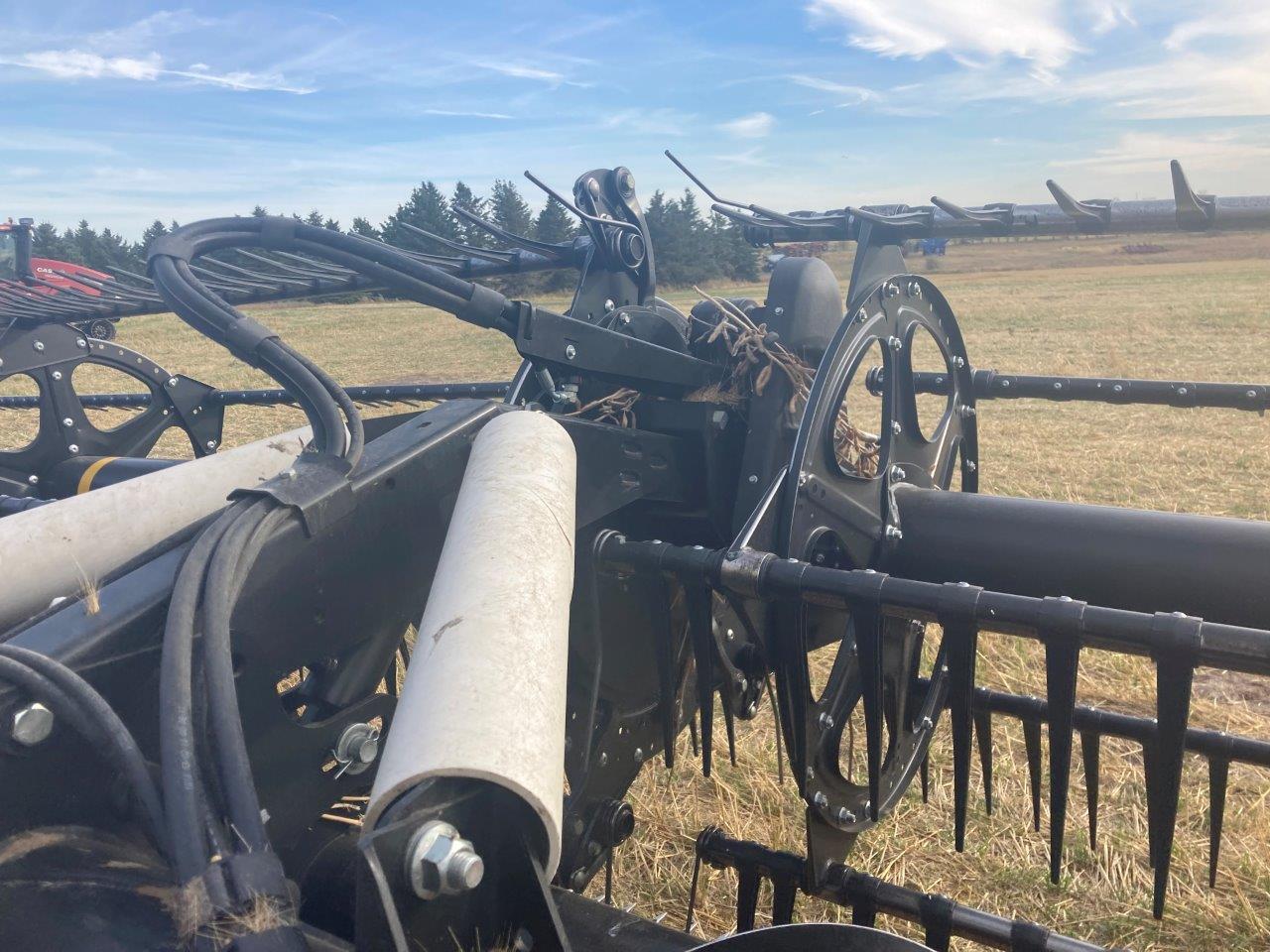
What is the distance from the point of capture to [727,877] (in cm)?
320

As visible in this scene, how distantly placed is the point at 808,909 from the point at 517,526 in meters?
1.94

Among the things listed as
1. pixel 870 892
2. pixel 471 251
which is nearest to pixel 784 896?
pixel 870 892

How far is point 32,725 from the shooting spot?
4.53ft

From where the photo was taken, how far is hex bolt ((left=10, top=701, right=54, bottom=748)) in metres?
1.37

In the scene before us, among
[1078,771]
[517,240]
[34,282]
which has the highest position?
[517,240]

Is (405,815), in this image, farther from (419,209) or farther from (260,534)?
(419,209)

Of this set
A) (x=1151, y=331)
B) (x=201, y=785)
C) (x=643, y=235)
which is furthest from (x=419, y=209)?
(x=201, y=785)

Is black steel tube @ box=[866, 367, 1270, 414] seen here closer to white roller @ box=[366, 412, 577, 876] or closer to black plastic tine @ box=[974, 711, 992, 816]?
black plastic tine @ box=[974, 711, 992, 816]

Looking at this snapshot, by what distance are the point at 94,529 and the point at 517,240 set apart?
176cm

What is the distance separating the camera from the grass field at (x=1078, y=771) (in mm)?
3066

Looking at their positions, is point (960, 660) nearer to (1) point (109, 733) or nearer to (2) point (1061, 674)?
(2) point (1061, 674)

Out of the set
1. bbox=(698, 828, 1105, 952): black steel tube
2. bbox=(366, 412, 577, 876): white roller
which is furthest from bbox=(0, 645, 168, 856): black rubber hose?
bbox=(698, 828, 1105, 952): black steel tube


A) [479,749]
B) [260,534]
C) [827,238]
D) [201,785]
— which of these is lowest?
[201,785]

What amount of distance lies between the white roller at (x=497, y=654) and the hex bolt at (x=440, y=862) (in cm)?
6
